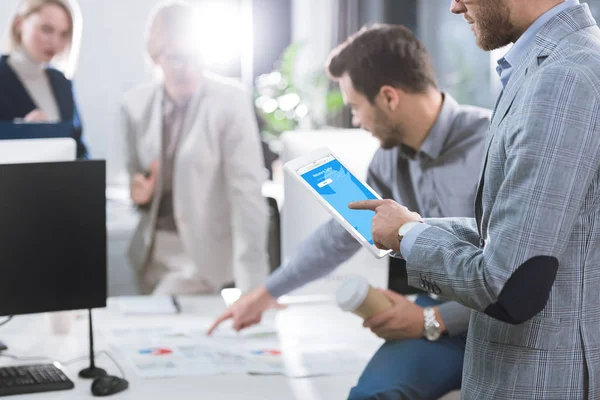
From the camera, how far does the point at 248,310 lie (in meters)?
2.16

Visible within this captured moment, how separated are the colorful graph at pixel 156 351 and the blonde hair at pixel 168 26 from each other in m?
1.66

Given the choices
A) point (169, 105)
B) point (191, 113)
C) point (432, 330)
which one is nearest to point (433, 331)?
point (432, 330)

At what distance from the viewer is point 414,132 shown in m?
2.17

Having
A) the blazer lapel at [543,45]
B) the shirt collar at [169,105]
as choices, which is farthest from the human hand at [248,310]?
the shirt collar at [169,105]

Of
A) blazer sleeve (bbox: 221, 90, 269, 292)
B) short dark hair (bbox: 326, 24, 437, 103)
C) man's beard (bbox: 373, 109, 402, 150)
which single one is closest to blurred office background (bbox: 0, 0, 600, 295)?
blazer sleeve (bbox: 221, 90, 269, 292)

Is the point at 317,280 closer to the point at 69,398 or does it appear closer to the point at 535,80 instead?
the point at 69,398

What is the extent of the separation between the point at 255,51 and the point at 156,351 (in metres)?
4.02

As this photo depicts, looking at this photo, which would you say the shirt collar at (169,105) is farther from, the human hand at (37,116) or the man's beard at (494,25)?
the man's beard at (494,25)

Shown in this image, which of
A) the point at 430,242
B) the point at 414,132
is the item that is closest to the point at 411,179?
the point at 414,132

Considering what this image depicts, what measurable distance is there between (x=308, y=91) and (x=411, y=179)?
10.9 feet

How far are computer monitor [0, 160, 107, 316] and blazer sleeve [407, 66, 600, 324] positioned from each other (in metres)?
0.88

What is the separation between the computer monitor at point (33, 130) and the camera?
87.2 inches

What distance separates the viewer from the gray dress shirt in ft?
6.85

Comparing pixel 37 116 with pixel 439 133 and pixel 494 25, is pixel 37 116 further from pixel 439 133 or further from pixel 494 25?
pixel 494 25
